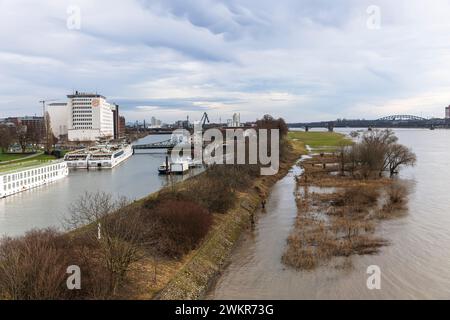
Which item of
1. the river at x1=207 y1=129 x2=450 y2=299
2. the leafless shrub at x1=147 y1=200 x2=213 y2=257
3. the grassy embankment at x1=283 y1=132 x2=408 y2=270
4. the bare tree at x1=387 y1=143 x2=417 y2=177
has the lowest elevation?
the river at x1=207 y1=129 x2=450 y2=299

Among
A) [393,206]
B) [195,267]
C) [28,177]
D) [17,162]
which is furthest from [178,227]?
[17,162]

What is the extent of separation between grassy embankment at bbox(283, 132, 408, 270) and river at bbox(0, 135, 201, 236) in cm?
1427

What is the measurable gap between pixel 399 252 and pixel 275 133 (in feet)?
187

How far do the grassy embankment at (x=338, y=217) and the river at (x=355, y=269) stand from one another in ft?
2.12

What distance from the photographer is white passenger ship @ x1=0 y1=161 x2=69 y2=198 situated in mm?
39781

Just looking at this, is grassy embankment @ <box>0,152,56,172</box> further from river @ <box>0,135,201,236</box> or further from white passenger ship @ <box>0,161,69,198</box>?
river @ <box>0,135,201,236</box>

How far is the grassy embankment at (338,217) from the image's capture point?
19.9 meters

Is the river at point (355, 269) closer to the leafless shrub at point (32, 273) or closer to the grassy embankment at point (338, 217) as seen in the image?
the grassy embankment at point (338, 217)

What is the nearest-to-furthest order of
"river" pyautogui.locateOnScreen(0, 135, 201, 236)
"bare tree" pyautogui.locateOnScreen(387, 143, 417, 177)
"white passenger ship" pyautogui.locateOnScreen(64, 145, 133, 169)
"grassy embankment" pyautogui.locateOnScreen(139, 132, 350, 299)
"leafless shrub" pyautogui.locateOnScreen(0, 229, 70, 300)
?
"leafless shrub" pyautogui.locateOnScreen(0, 229, 70, 300) < "grassy embankment" pyautogui.locateOnScreen(139, 132, 350, 299) < "river" pyautogui.locateOnScreen(0, 135, 201, 236) < "bare tree" pyautogui.locateOnScreen(387, 143, 417, 177) < "white passenger ship" pyautogui.locateOnScreen(64, 145, 133, 169)

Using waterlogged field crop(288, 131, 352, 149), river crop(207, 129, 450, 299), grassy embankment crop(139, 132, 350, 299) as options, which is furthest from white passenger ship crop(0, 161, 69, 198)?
waterlogged field crop(288, 131, 352, 149)

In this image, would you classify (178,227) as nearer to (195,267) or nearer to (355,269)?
(195,267)

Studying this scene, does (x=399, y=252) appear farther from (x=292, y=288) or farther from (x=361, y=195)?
(x=361, y=195)

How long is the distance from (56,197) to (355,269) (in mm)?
30143

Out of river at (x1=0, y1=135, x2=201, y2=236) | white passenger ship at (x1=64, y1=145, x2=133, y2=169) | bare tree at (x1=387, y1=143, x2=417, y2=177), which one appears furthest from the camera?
white passenger ship at (x1=64, y1=145, x2=133, y2=169)
